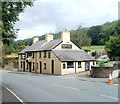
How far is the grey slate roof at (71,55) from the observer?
44.0 metres

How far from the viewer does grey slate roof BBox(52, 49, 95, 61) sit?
43987mm

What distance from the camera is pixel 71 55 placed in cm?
4578

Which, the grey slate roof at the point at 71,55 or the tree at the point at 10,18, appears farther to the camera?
the grey slate roof at the point at 71,55

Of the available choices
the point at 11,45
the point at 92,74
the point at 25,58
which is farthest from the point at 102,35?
the point at 11,45

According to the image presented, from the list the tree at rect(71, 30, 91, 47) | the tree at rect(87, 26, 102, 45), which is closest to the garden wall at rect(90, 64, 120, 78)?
the tree at rect(71, 30, 91, 47)

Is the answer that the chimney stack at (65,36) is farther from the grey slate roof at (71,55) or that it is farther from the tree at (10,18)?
the tree at (10,18)

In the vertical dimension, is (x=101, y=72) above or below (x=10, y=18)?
below

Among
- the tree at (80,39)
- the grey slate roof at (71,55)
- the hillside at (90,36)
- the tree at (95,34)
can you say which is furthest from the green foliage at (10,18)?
the tree at (95,34)

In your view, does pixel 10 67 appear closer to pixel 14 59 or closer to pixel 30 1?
pixel 14 59

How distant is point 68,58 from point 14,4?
27.8 metres

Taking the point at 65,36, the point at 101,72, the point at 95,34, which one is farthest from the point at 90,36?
the point at 101,72

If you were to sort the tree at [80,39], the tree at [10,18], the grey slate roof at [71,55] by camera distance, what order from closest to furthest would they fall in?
the tree at [10,18], the grey slate roof at [71,55], the tree at [80,39]

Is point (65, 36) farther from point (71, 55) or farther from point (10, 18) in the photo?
point (10, 18)

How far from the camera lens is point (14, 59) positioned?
8281cm
